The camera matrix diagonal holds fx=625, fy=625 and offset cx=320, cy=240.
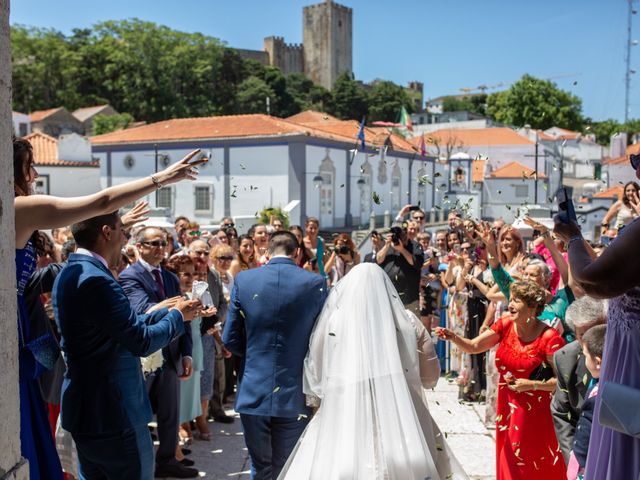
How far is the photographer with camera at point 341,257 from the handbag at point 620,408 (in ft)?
20.3

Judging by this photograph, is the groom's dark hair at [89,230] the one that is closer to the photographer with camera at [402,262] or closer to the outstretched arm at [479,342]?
the outstretched arm at [479,342]

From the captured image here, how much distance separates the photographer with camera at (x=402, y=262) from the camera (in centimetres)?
775

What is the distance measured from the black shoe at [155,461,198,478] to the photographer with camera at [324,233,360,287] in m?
3.70

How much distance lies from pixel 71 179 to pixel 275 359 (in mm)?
37213

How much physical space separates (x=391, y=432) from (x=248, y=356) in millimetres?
1297

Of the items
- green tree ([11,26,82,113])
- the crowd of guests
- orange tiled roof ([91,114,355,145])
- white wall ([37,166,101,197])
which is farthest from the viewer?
green tree ([11,26,82,113])

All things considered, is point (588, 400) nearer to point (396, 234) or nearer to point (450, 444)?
point (450, 444)

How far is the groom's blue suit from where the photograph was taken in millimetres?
3947

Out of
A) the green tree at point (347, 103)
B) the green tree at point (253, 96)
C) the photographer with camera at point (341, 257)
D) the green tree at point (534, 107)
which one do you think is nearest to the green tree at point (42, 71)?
the green tree at point (253, 96)

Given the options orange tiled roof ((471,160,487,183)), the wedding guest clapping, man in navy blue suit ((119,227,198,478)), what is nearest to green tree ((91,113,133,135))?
orange tiled roof ((471,160,487,183))

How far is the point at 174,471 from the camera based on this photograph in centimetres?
508

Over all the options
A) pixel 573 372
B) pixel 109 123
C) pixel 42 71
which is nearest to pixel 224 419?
pixel 573 372

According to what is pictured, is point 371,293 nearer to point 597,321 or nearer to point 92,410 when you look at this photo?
point 597,321

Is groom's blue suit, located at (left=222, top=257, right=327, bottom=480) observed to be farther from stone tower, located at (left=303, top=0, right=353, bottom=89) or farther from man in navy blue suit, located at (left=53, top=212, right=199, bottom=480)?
stone tower, located at (left=303, top=0, right=353, bottom=89)
